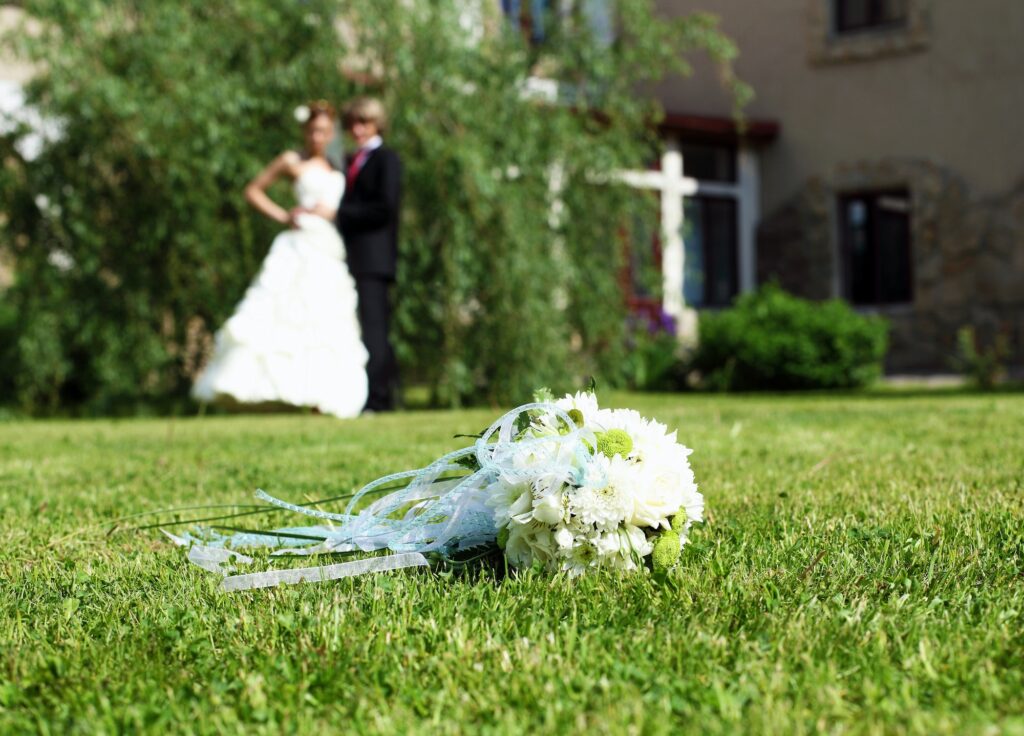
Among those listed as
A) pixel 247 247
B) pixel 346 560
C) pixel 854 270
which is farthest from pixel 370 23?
pixel 854 270

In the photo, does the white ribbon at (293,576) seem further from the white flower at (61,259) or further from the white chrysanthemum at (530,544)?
the white flower at (61,259)

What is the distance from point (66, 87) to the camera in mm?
8109

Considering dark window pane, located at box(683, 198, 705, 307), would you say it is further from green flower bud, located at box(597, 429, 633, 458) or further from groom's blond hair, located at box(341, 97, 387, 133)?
green flower bud, located at box(597, 429, 633, 458)

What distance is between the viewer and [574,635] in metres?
1.87

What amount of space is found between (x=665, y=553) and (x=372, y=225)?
630 cm

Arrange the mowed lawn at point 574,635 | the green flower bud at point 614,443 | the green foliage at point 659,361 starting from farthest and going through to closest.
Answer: the green foliage at point 659,361 < the green flower bud at point 614,443 < the mowed lawn at point 574,635

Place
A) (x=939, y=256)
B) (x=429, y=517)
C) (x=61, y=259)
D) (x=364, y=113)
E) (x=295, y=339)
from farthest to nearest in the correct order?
1. (x=939, y=256)
2. (x=61, y=259)
3. (x=295, y=339)
4. (x=364, y=113)
5. (x=429, y=517)

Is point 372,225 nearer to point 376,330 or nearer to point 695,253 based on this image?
point 376,330

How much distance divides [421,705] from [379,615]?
0.43m

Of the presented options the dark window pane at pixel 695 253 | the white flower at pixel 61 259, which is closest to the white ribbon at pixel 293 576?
the white flower at pixel 61 259

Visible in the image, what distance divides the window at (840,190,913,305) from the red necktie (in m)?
9.51

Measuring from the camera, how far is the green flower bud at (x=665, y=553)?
2.25 meters

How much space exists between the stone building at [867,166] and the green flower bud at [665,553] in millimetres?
12018

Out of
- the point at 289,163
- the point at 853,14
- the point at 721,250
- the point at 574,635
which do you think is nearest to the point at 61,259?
the point at 289,163
